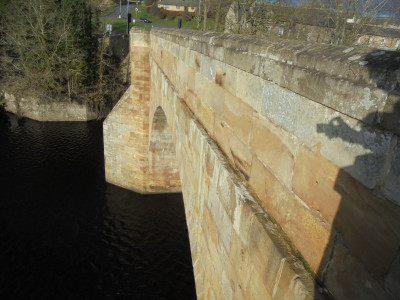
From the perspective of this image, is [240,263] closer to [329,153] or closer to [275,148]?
[275,148]

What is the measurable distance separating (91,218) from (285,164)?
11765 mm

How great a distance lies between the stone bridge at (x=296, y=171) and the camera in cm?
129

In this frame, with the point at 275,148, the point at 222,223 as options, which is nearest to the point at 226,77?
the point at 275,148

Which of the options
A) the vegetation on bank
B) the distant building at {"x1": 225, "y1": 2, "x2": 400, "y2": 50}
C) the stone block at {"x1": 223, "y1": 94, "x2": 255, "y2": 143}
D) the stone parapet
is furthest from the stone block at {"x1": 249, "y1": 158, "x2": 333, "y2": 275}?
the vegetation on bank

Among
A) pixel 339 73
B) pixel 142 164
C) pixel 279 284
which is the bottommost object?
pixel 142 164

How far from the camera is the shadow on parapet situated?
1214 mm

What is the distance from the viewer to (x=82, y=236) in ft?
37.2

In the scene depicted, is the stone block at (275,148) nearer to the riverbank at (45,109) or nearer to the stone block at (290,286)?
the stone block at (290,286)

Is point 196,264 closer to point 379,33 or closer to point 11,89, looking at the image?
point 379,33

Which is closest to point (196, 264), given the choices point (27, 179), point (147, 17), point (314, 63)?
point (314, 63)

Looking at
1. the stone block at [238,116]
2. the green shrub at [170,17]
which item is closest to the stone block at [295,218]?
the stone block at [238,116]

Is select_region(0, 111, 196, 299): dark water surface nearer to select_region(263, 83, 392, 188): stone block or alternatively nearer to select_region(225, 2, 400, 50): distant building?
select_region(263, 83, 392, 188): stone block

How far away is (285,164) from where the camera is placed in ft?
6.68

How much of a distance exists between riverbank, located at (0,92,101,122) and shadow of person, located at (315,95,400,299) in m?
22.7
